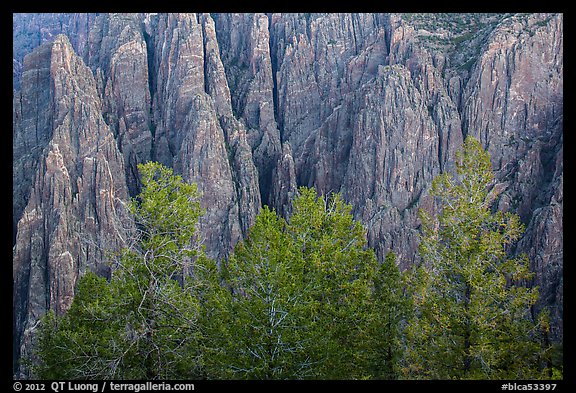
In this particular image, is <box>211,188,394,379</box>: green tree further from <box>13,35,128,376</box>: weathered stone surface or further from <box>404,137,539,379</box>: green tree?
<box>13,35,128,376</box>: weathered stone surface

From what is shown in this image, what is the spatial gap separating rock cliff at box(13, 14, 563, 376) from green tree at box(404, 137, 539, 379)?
61.4 m

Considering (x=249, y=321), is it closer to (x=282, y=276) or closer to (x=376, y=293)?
(x=282, y=276)

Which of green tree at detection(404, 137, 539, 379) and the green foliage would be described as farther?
green tree at detection(404, 137, 539, 379)

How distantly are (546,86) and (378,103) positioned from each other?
1084 inches

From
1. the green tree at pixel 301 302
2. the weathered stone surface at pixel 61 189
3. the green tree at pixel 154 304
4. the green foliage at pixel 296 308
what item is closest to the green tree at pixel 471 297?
the green foliage at pixel 296 308

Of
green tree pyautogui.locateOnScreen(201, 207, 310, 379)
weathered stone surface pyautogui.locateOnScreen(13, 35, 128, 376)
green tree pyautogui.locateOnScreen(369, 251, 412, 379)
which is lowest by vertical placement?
weathered stone surface pyautogui.locateOnScreen(13, 35, 128, 376)

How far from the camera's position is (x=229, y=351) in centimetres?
1978

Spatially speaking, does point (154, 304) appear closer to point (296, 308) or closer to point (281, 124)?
point (296, 308)

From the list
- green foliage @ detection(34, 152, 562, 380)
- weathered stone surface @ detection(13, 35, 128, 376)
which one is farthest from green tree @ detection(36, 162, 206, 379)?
weathered stone surface @ detection(13, 35, 128, 376)

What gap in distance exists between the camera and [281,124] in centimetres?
10775

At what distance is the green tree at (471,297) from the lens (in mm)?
19859

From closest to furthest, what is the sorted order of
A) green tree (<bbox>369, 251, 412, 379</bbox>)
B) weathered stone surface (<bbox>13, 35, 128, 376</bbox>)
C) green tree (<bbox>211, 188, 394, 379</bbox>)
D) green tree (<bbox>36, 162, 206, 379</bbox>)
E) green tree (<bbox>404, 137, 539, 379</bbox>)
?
green tree (<bbox>36, 162, 206, 379</bbox>) → green tree (<bbox>211, 188, 394, 379</bbox>) → green tree (<bbox>404, 137, 539, 379</bbox>) → green tree (<bbox>369, 251, 412, 379</bbox>) → weathered stone surface (<bbox>13, 35, 128, 376</bbox>)

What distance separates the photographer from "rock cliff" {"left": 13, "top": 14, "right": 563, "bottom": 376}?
8512 cm

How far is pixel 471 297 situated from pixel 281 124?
8962 centimetres
